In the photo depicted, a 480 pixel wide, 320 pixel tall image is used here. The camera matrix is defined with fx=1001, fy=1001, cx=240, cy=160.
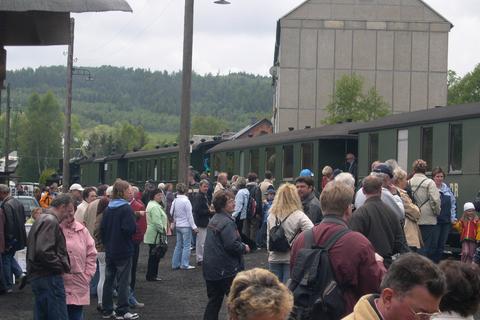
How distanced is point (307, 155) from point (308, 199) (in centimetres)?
1481

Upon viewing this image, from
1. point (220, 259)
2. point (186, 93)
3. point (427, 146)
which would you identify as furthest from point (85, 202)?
A: point (186, 93)

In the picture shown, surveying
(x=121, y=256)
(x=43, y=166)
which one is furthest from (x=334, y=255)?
(x=43, y=166)

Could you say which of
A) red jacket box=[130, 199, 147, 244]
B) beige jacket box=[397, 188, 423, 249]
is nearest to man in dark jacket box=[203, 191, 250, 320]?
beige jacket box=[397, 188, 423, 249]

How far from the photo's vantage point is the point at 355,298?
7.43m

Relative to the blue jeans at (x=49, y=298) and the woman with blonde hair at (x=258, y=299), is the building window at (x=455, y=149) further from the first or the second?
the woman with blonde hair at (x=258, y=299)

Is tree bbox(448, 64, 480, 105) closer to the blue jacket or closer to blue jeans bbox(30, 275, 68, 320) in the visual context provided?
the blue jacket

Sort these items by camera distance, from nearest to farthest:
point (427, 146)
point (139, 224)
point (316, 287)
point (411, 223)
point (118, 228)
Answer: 1. point (316, 287)
2. point (411, 223)
3. point (118, 228)
4. point (139, 224)
5. point (427, 146)

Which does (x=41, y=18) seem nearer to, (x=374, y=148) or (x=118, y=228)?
(x=118, y=228)

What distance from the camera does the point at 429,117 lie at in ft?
69.2

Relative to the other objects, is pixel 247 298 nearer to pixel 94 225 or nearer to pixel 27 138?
pixel 94 225

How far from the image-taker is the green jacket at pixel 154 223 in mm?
17344

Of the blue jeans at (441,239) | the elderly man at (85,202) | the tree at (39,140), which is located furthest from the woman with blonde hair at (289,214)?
the tree at (39,140)

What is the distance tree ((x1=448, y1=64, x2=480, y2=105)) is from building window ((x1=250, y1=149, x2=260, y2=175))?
5771 cm

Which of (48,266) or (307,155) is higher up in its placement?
(307,155)
